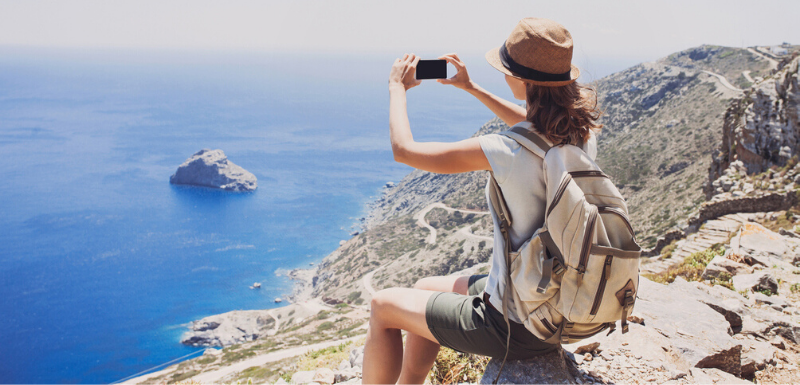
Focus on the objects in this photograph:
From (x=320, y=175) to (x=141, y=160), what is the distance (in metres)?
60.5

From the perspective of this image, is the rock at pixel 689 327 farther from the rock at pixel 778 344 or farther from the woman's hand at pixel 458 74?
the woman's hand at pixel 458 74

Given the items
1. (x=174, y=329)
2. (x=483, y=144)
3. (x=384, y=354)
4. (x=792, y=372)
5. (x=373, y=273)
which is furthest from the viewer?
(x=174, y=329)

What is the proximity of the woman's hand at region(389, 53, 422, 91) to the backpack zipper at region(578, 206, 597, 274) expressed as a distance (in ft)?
3.59

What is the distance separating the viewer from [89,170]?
134000 millimetres

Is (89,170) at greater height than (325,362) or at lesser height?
lesser

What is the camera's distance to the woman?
81.3 inches

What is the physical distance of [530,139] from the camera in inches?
80.5

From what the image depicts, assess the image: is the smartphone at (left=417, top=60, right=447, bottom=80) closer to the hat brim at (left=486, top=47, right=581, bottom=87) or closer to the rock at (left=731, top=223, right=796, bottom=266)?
the hat brim at (left=486, top=47, right=581, bottom=87)

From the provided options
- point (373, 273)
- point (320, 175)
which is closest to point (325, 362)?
point (373, 273)

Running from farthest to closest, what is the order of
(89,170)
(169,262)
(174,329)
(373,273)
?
(89,170)
(169,262)
(174,329)
(373,273)

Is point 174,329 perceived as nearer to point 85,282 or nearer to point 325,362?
point 85,282

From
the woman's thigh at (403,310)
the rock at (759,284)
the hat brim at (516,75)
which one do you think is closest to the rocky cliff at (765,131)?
the rock at (759,284)

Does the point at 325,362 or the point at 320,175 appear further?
the point at 320,175

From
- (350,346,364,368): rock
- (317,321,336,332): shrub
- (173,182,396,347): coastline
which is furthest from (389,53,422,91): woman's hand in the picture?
(173,182,396,347): coastline
